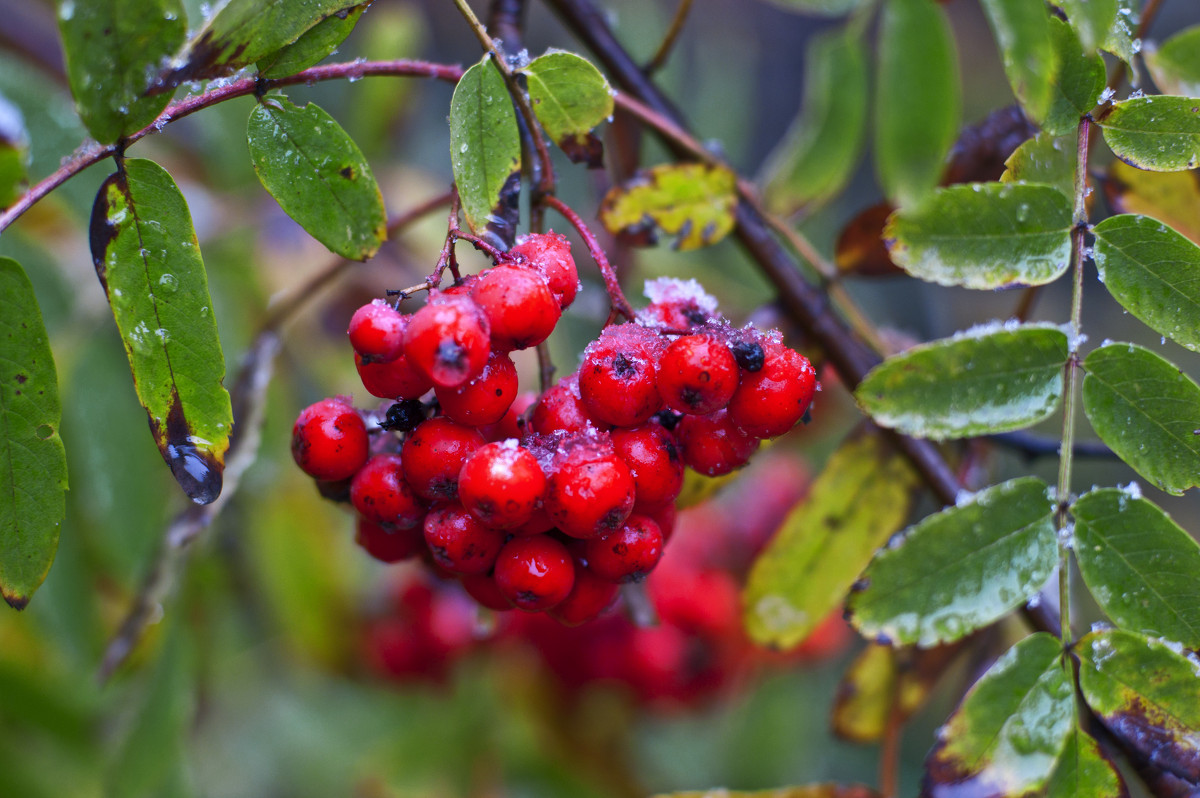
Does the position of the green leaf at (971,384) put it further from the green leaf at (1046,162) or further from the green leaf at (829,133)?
the green leaf at (829,133)

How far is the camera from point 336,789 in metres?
2.08

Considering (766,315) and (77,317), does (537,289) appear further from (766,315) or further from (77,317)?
(77,317)

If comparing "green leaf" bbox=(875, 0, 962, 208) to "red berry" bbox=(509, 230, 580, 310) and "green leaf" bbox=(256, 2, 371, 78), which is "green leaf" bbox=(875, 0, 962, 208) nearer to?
"red berry" bbox=(509, 230, 580, 310)

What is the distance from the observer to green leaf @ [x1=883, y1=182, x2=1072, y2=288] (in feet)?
2.80

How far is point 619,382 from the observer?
30.0 inches

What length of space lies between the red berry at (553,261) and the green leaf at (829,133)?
0.79 m

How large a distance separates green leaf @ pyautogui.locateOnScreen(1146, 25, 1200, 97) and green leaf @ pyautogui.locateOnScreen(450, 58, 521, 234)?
82 cm

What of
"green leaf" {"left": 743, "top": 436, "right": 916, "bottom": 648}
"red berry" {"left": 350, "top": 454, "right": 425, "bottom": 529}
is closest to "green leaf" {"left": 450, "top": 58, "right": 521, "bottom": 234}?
"red berry" {"left": 350, "top": 454, "right": 425, "bottom": 529}

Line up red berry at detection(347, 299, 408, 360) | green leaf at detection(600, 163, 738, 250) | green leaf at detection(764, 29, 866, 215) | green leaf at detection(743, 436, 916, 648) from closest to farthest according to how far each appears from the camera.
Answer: red berry at detection(347, 299, 408, 360)
green leaf at detection(600, 163, 738, 250)
green leaf at detection(743, 436, 916, 648)
green leaf at detection(764, 29, 866, 215)

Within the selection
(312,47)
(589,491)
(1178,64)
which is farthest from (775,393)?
(1178,64)

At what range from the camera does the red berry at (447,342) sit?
68 cm

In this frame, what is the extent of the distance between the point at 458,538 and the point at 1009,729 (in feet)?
1.87

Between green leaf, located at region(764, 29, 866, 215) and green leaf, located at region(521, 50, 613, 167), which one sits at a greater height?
green leaf, located at region(521, 50, 613, 167)

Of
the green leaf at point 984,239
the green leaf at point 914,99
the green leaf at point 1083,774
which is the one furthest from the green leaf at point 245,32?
the green leaf at point 1083,774
